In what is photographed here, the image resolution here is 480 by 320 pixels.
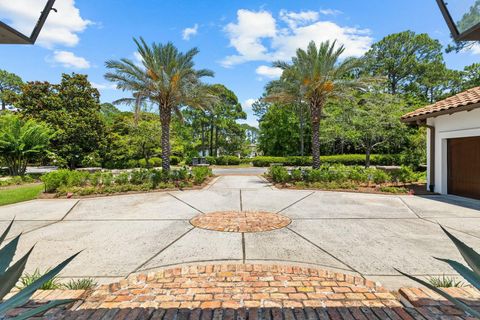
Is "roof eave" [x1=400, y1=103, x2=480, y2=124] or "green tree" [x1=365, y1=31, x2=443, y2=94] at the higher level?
"green tree" [x1=365, y1=31, x2=443, y2=94]

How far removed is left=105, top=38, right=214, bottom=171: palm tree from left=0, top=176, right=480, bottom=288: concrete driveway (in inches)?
246

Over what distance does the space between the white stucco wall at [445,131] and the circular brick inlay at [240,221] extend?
7.20 metres

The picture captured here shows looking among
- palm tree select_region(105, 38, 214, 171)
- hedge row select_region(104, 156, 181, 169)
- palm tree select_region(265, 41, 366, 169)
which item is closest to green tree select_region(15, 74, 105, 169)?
hedge row select_region(104, 156, 181, 169)

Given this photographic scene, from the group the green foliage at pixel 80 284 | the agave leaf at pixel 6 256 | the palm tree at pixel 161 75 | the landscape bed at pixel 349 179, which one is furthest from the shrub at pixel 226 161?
the agave leaf at pixel 6 256

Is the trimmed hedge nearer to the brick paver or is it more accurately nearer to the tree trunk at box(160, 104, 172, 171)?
the tree trunk at box(160, 104, 172, 171)

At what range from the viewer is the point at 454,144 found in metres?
9.28

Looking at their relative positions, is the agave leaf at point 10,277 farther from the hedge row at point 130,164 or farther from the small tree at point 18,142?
the hedge row at point 130,164

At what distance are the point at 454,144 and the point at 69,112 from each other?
2637 centimetres

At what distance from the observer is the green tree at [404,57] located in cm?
3234

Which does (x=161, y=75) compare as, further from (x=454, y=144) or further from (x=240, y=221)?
(x=454, y=144)

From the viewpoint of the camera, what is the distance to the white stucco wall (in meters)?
8.45

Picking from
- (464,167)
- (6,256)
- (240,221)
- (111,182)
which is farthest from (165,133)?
(464,167)

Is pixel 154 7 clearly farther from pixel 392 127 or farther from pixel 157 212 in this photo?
pixel 392 127

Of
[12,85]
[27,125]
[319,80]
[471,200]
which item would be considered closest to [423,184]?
[471,200]
